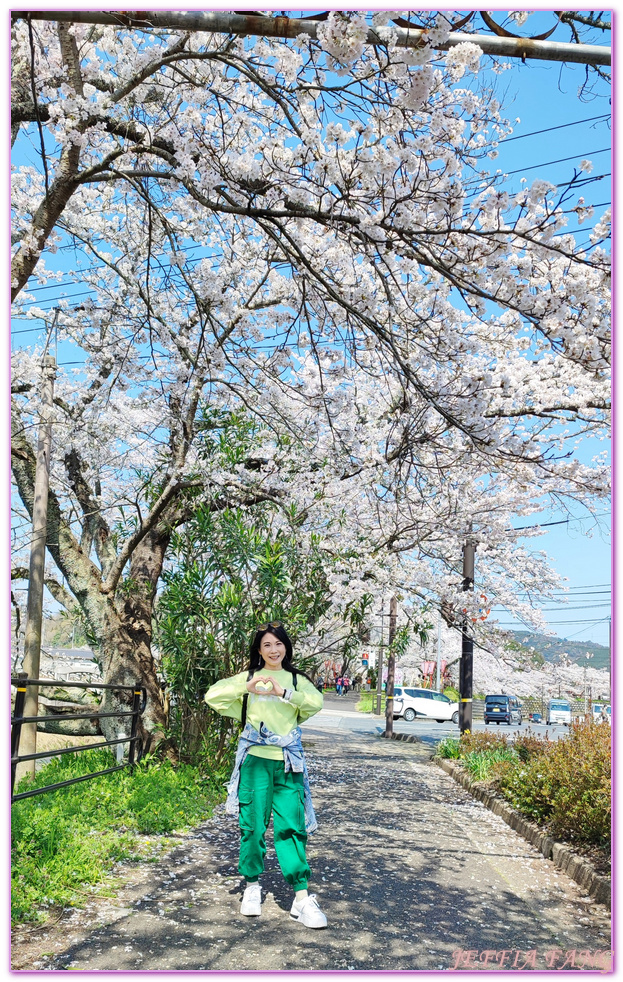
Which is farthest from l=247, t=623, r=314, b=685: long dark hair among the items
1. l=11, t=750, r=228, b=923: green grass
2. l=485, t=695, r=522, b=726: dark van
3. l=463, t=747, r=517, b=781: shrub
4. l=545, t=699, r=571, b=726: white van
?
l=545, t=699, r=571, b=726: white van

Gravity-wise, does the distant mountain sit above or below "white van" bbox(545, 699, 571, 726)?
above

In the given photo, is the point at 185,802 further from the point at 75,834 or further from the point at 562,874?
the point at 562,874

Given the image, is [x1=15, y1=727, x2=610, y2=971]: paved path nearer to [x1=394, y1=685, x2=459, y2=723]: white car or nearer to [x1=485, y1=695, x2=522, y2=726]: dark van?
[x1=394, y1=685, x2=459, y2=723]: white car

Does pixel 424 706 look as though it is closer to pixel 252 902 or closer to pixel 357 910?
pixel 357 910

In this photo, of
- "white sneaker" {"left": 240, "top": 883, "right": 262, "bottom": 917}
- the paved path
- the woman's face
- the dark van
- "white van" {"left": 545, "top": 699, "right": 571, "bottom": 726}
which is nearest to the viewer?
the paved path

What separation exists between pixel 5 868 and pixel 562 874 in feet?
12.9

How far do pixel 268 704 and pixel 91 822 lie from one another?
83.5 inches

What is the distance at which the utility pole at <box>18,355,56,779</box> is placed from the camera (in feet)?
26.5

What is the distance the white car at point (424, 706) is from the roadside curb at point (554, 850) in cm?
2211

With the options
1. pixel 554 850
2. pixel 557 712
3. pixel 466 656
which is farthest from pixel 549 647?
pixel 557 712

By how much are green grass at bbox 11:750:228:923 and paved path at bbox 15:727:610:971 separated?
0.21 meters

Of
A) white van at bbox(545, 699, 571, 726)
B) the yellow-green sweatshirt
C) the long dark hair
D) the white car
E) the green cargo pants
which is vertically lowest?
white van at bbox(545, 699, 571, 726)

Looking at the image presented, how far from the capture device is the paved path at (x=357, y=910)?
3246mm

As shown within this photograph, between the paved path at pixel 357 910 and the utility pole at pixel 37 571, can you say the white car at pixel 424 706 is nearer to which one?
the utility pole at pixel 37 571
